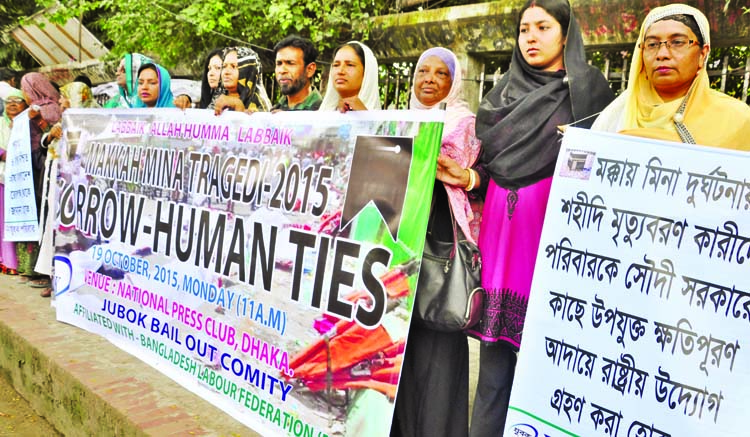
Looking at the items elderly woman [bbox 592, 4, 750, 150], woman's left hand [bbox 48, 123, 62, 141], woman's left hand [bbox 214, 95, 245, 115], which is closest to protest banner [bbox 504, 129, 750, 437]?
elderly woman [bbox 592, 4, 750, 150]

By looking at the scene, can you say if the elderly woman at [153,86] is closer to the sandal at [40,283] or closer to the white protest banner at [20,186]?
the white protest banner at [20,186]

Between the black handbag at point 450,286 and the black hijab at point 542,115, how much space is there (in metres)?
0.28

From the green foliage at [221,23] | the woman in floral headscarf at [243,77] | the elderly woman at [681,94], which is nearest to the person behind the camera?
the elderly woman at [681,94]

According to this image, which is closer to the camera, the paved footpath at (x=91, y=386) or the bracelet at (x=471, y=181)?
the bracelet at (x=471, y=181)

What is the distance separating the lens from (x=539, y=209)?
2.12 m

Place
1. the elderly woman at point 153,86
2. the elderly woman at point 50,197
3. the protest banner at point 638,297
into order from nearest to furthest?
the protest banner at point 638,297, the elderly woman at point 153,86, the elderly woman at point 50,197

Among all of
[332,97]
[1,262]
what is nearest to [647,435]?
[332,97]

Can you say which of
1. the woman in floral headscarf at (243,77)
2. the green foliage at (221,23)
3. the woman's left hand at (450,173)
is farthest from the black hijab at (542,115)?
the green foliage at (221,23)

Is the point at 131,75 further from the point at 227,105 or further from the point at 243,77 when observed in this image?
the point at 227,105

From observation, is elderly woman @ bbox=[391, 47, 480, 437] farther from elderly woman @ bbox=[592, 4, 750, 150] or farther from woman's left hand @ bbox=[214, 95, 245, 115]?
woman's left hand @ bbox=[214, 95, 245, 115]

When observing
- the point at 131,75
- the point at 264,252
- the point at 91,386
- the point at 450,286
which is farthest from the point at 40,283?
the point at 450,286

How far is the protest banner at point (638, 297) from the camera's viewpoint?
1.52m

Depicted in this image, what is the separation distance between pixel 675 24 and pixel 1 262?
578 centimetres

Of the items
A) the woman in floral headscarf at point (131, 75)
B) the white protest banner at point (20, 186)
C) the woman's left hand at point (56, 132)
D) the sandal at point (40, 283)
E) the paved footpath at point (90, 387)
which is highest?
the woman in floral headscarf at point (131, 75)
